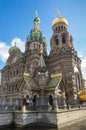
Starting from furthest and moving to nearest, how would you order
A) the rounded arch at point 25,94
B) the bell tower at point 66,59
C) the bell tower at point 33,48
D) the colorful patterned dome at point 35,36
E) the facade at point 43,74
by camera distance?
the colorful patterned dome at point 35,36
the bell tower at point 33,48
the bell tower at point 66,59
the facade at point 43,74
the rounded arch at point 25,94

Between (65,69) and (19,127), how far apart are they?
16104mm

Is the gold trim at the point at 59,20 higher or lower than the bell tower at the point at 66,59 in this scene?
higher

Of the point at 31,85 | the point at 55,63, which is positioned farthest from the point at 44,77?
the point at 55,63

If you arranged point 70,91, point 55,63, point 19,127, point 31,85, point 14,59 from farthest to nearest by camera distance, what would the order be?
point 14,59
point 55,63
point 70,91
point 31,85
point 19,127

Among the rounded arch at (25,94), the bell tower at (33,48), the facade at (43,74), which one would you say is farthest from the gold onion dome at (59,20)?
the rounded arch at (25,94)

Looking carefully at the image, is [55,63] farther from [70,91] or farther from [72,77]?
[70,91]

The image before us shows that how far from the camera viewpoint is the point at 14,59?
38.3 meters

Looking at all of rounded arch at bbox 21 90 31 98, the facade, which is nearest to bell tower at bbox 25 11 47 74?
the facade

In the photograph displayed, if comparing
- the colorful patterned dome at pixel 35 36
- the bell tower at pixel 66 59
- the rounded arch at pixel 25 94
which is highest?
the colorful patterned dome at pixel 35 36

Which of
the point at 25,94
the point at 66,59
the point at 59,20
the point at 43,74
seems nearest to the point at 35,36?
the point at 59,20

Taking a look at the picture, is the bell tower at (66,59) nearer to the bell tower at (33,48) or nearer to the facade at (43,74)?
the facade at (43,74)

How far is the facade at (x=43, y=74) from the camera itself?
22.6 metres

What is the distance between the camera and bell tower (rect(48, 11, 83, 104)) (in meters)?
27.2

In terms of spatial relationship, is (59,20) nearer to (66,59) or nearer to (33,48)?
(33,48)
